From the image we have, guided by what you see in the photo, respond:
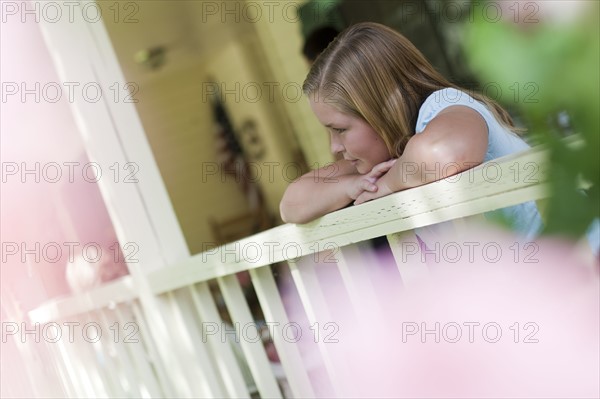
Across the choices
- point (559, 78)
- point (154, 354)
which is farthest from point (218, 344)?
point (559, 78)

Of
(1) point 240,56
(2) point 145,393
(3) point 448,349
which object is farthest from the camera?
(1) point 240,56

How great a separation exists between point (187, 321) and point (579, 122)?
252 cm

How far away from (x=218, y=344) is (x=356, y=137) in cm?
101

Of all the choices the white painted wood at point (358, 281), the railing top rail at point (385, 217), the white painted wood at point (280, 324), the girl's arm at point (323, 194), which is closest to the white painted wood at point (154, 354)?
the railing top rail at point (385, 217)

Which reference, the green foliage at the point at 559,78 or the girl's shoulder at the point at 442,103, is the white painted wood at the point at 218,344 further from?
the green foliage at the point at 559,78

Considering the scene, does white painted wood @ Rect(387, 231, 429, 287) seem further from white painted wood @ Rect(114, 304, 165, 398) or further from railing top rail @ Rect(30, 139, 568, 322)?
white painted wood @ Rect(114, 304, 165, 398)

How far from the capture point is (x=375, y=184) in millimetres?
1749

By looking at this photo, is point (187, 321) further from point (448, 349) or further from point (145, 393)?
point (448, 349)

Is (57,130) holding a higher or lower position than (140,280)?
higher

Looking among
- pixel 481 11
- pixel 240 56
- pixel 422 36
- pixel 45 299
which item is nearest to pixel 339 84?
pixel 481 11

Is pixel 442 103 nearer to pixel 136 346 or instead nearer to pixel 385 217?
pixel 385 217

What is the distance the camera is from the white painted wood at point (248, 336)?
2375 mm

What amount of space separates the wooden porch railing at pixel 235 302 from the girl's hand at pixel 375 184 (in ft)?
0.21

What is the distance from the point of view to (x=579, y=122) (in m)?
0.30
